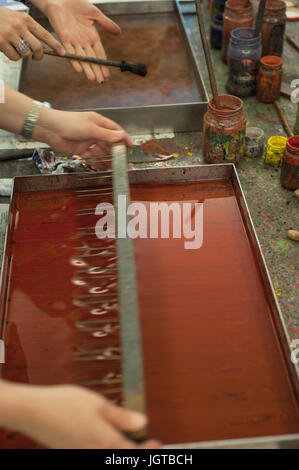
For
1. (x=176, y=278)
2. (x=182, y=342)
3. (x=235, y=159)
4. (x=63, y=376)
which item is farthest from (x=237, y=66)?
(x=63, y=376)

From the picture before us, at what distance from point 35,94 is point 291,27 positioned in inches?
72.0

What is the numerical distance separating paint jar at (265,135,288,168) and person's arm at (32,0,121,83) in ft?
2.90

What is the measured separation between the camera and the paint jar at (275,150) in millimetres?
Result: 2162

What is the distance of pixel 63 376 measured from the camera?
1390 millimetres

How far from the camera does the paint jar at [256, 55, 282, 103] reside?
2498mm

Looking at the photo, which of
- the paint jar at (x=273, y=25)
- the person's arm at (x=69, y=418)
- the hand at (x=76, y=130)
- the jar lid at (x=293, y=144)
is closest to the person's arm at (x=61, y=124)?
the hand at (x=76, y=130)

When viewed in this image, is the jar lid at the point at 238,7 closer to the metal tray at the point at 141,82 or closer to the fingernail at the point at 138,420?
the metal tray at the point at 141,82

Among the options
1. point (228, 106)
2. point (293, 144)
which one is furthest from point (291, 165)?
point (228, 106)

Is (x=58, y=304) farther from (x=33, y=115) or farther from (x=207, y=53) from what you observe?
(x=207, y=53)

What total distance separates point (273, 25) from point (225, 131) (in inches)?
42.5

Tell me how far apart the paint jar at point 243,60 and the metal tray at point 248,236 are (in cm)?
86

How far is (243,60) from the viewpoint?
2.53 meters

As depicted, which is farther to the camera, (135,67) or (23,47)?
(135,67)
